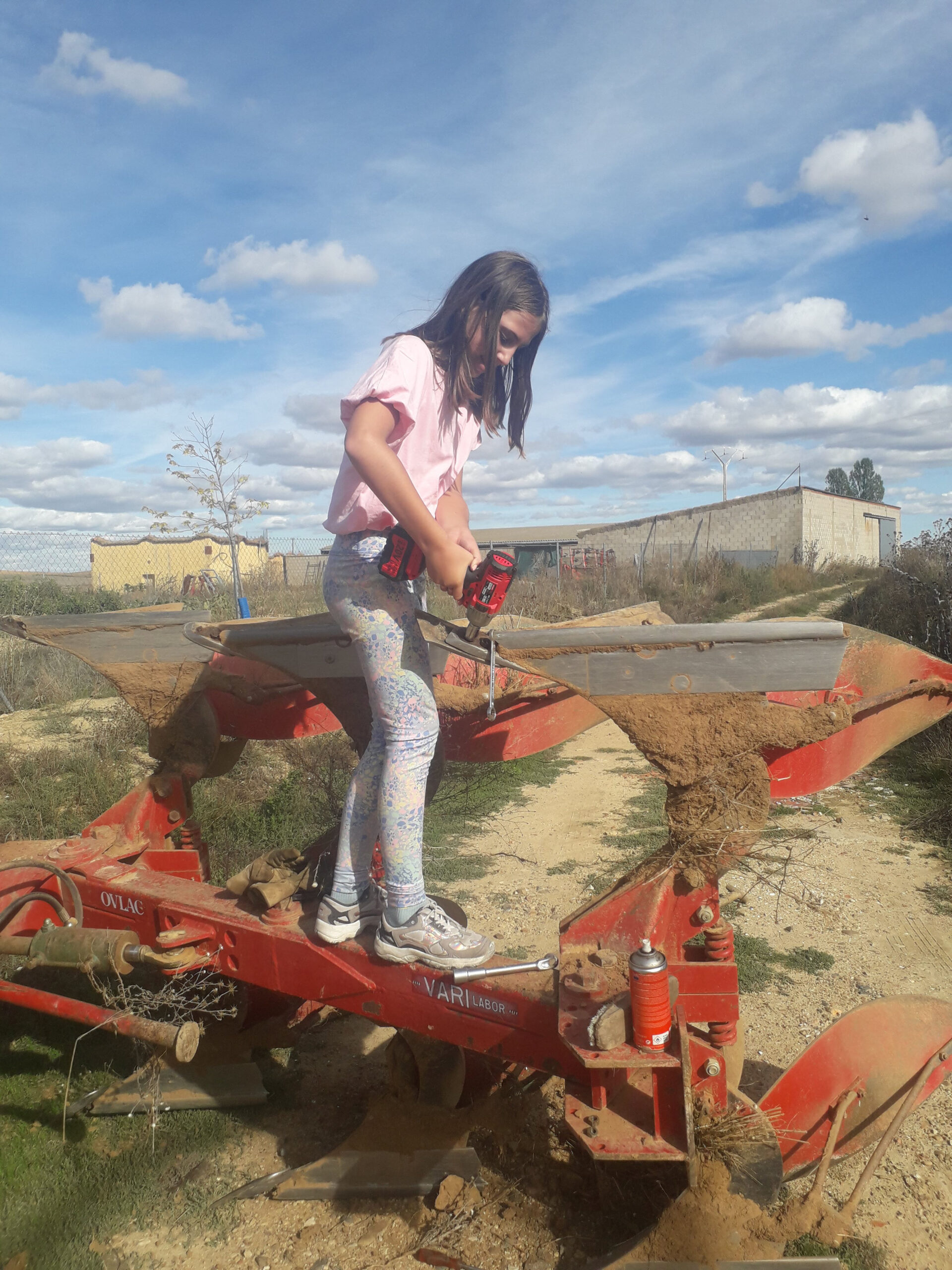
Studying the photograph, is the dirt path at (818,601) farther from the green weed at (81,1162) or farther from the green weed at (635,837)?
the green weed at (81,1162)

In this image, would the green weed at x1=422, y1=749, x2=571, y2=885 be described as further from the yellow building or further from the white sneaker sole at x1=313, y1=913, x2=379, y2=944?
the yellow building

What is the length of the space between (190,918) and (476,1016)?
973mm

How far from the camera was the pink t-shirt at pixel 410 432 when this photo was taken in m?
2.05

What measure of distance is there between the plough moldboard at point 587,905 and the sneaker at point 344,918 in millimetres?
41

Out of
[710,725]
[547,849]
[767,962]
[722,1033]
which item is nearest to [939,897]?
[767,962]

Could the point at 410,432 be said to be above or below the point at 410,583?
above

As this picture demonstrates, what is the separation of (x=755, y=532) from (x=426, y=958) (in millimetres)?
27417

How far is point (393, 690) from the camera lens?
2.21 metres

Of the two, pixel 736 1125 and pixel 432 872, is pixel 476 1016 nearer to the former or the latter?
pixel 736 1125

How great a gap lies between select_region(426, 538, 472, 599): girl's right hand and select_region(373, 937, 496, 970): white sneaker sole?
0.94 meters

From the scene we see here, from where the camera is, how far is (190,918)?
2.61 meters

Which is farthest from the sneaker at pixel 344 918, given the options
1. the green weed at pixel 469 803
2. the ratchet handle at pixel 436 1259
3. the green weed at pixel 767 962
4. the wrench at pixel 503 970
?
the green weed at pixel 469 803

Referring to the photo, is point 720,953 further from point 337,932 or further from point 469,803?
point 469,803

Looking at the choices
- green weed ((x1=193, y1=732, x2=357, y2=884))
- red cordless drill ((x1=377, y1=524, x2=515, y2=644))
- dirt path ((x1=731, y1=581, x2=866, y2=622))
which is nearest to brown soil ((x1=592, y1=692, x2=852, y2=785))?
red cordless drill ((x1=377, y1=524, x2=515, y2=644))
